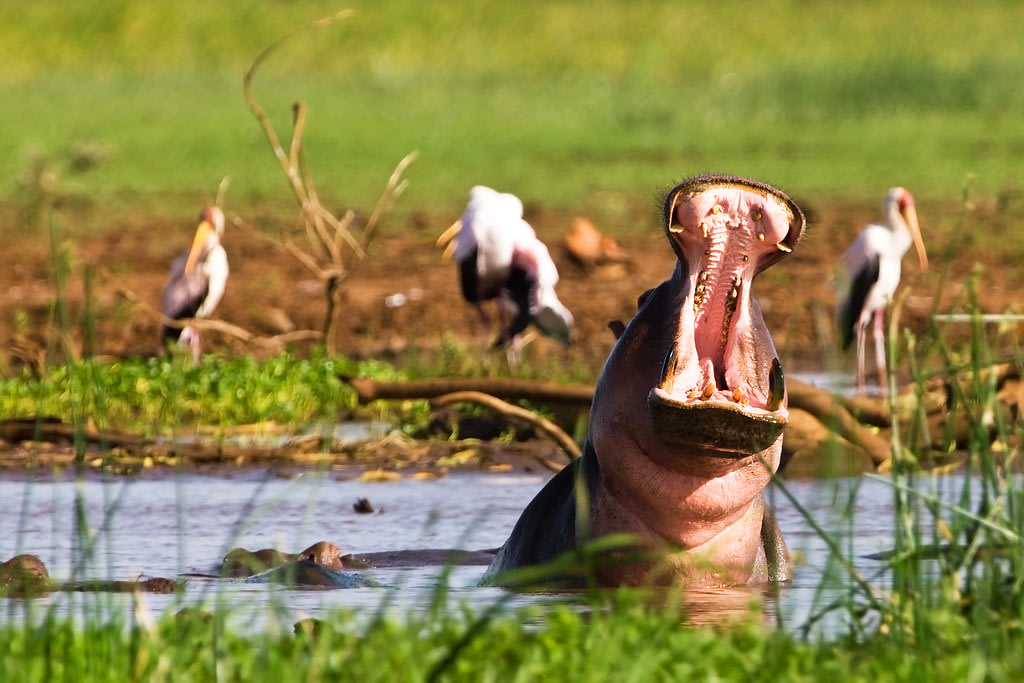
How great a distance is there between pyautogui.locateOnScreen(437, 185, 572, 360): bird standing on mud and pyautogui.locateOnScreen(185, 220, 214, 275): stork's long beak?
122cm

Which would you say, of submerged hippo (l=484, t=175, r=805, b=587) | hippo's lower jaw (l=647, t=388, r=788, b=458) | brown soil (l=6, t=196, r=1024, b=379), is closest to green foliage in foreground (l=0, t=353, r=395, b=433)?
brown soil (l=6, t=196, r=1024, b=379)

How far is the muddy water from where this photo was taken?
13.1ft

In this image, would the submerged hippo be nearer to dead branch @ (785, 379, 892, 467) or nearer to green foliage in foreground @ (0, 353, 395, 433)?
dead branch @ (785, 379, 892, 467)

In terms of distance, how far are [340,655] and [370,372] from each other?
491 centimetres

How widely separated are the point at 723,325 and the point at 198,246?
6937 mm

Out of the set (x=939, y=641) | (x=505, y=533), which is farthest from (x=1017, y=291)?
(x=939, y=641)

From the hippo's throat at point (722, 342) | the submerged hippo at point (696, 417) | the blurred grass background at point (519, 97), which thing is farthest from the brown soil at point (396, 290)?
the hippo's throat at point (722, 342)

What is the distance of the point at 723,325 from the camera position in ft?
11.8

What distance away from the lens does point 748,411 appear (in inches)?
130

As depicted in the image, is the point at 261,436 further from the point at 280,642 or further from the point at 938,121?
the point at 938,121

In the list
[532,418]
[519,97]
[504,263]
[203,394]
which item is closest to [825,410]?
[532,418]

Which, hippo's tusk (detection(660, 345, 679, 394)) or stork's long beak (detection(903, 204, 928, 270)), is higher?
stork's long beak (detection(903, 204, 928, 270))

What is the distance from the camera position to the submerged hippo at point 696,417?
3.41m

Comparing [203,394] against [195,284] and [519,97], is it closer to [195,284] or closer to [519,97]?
[195,284]
